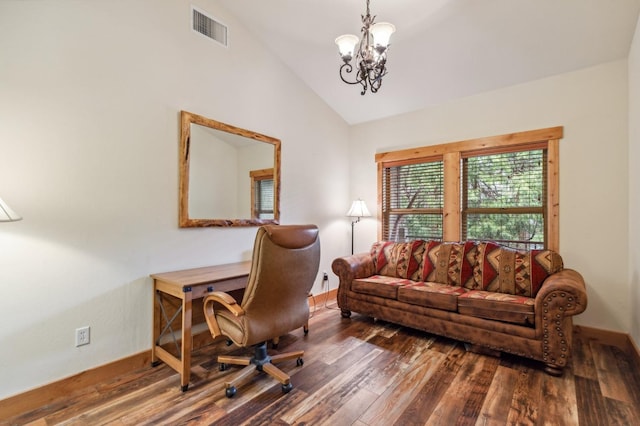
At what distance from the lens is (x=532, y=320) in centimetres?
233

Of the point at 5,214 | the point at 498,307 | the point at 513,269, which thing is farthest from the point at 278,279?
the point at 513,269

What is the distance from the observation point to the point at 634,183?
2498mm

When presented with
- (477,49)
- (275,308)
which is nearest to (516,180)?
(477,49)

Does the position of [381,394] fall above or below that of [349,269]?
below

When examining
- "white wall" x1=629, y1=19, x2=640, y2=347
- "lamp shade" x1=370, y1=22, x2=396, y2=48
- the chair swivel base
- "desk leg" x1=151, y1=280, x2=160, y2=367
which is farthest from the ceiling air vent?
"white wall" x1=629, y1=19, x2=640, y2=347

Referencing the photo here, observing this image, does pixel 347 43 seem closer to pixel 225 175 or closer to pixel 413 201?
pixel 225 175

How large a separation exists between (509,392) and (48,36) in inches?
149

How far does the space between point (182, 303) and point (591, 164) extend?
380cm

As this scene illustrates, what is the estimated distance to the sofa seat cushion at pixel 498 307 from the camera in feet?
7.74

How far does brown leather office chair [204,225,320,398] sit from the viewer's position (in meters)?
1.86

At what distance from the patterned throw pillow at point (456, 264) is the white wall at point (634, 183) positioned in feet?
3.84

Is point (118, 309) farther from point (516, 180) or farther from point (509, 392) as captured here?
point (516, 180)

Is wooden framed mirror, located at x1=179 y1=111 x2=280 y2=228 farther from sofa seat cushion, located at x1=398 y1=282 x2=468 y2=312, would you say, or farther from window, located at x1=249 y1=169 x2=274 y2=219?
sofa seat cushion, located at x1=398 y1=282 x2=468 y2=312

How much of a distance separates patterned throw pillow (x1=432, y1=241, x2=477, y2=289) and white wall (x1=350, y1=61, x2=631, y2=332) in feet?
2.81
